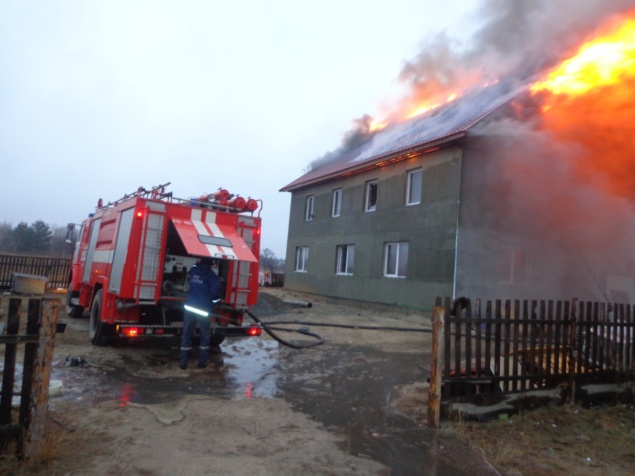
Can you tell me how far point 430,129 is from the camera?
50.0 feet

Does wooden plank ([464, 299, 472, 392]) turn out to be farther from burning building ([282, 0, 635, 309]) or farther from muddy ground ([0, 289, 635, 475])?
burning building ([282, 0, 635, 309])

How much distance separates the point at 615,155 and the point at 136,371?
10.6 meters

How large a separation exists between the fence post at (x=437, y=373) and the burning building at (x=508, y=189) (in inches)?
260

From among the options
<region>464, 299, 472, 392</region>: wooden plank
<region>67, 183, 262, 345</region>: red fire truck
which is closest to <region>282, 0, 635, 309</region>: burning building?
<region>464, 299, 472, 392</region>: wooden plank

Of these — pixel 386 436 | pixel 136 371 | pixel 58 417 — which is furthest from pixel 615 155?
pixel 58 417

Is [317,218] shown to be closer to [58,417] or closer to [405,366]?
[405,366]

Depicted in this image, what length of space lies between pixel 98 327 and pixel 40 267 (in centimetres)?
1471

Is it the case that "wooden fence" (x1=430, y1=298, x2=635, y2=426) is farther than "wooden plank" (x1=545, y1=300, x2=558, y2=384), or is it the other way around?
"wooden plank" (x1=545, y1=300, x2=558, y2=384)

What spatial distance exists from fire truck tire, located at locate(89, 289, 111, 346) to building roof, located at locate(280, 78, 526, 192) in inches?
381

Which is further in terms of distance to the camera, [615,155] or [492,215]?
[492,215]

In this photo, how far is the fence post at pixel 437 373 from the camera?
15.5 feet

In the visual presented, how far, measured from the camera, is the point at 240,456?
3.70 m

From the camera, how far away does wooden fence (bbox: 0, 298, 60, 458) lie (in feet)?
10.6

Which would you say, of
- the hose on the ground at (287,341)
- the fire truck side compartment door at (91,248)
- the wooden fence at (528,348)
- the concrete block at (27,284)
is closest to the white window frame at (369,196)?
the hose on the ground at (287,341)
